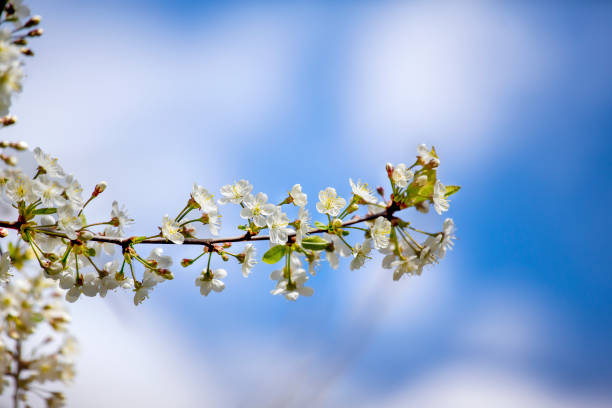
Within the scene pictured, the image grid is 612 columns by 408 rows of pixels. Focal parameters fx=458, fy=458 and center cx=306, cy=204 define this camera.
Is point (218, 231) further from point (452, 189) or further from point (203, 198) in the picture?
point (452, 189)

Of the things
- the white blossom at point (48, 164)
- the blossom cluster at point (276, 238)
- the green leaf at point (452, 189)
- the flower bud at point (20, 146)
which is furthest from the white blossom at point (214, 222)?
the green leaf at point (452, 189)

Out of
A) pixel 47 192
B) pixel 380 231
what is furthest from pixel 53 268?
pixel 380 231

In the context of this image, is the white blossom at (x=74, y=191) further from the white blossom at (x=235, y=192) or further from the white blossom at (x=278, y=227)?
the white blossom at (x=278, y=227)

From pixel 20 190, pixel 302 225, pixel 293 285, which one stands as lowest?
→ pixel 293 285

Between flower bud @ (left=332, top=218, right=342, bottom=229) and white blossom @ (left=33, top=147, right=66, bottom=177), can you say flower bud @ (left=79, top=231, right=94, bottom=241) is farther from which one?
flower bud @ (left=332, top=218, right=342, bottom=229)

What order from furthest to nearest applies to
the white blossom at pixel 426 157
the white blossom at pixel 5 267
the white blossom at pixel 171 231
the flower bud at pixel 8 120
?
the white blossom at pixel 426 157, the white blossom at pixel 171 231, the white blossom at pixel 5 267, the flower bud at pixel 8 120
